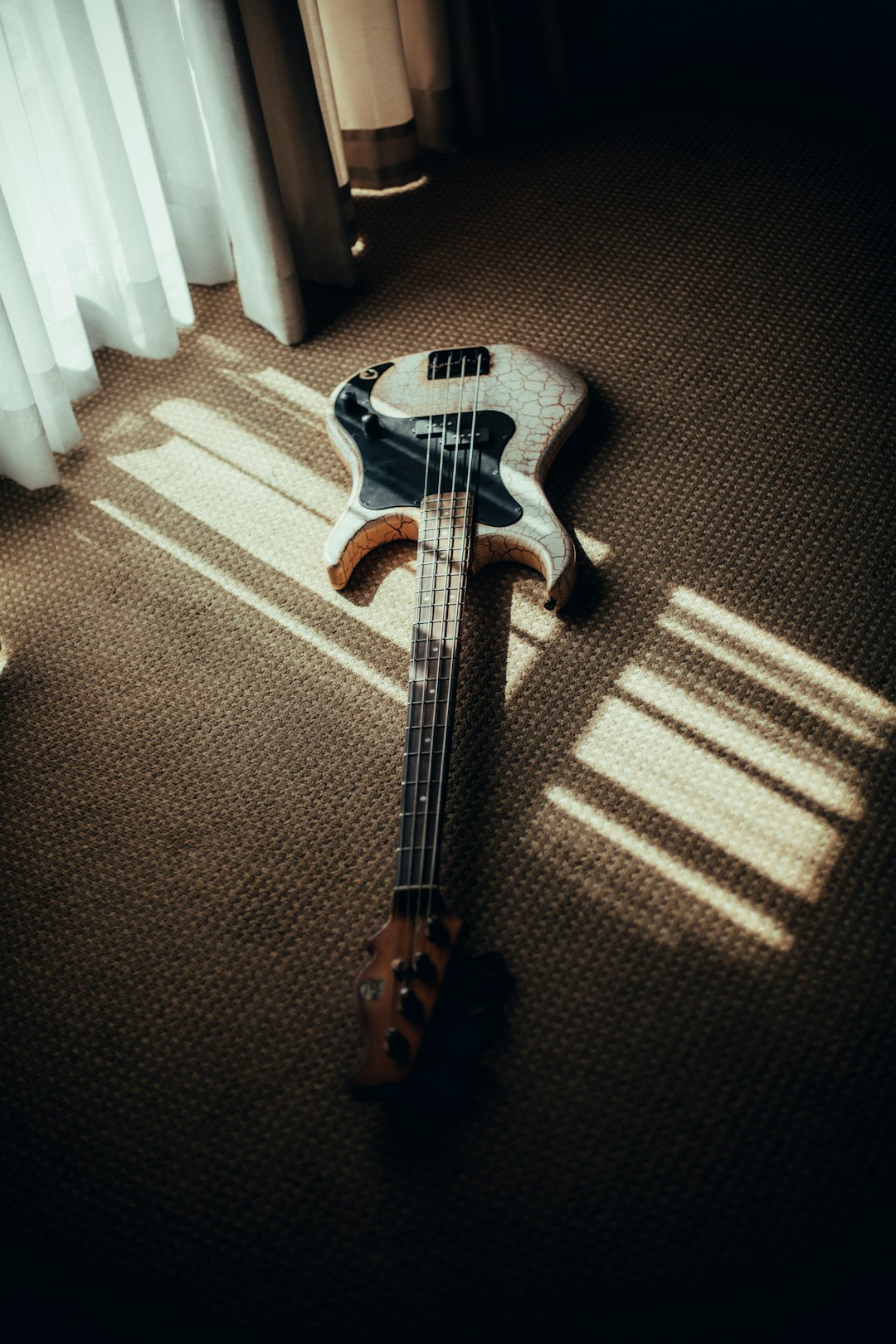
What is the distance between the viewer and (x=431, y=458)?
1375 mm

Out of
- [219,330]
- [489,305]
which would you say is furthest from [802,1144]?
[219,330]

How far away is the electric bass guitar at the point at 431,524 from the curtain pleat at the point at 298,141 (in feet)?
0.98

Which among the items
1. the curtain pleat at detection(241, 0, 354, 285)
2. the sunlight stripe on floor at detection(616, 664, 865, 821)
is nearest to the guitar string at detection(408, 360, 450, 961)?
the sunlight stripe on floor at detection(616, 664, 865, 821)

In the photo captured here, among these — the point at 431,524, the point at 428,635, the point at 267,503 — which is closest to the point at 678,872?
the point at 428,635

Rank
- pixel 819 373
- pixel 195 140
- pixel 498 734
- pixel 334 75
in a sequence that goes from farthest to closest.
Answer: pixel 334 75, pixel 195 140, pixel 819 373, pixel 498 734

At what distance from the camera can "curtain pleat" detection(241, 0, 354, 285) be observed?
1491mm

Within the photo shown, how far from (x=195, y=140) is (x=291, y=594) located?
0.74m

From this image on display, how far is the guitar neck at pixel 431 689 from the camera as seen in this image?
105 cm

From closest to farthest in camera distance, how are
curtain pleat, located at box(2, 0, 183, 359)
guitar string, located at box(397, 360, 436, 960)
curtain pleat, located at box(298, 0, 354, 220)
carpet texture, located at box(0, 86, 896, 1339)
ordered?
carpet texture, located at box(0, 86, 896, 1339), guitar string, located at box(397, 360, 436, 960), curtain pleat, located at box(2, 0, 183, 359), curtain pleat, located at box(298, 0, 354, 220)

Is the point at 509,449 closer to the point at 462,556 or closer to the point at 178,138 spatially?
the point at 462,556

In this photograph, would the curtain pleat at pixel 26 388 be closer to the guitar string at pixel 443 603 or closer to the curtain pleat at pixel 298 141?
the curtain pleat at pixel 298 141

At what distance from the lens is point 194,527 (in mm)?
1458

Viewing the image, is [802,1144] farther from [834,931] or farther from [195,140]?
[195,140]

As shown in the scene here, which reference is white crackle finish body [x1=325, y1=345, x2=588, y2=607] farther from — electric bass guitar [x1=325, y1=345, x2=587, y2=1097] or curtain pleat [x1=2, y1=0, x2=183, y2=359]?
curtain pleat [x1=2, y1=0, x2=183, y2=359]
